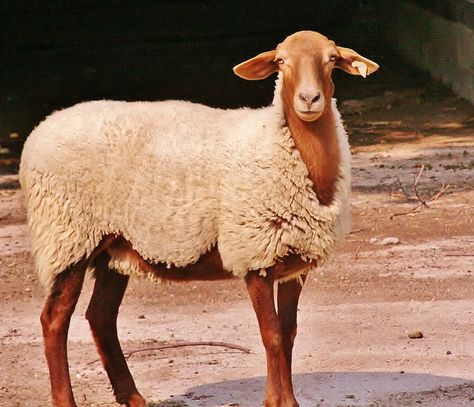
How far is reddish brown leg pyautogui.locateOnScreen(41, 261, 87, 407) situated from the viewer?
6863 millimetres

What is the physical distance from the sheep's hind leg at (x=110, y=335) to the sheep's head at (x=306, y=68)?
4.28 feet

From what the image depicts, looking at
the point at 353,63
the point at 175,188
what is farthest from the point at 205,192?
the point at 353,63

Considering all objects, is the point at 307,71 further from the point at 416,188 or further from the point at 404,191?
the point at 416,188

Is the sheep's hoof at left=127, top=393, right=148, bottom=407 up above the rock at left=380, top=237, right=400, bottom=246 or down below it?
above

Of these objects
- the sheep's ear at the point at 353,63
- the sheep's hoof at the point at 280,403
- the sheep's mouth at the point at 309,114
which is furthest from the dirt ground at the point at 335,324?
the sheep's ear at the point at 353,63

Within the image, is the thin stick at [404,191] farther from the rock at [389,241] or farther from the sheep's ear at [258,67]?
the sheep's ear at [258,67]

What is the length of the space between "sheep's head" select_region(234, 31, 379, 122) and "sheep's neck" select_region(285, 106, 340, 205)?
0.09 meters

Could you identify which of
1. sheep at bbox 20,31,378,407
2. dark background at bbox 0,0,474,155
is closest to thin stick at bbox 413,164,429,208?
dark background at bbox 0,0,474,155

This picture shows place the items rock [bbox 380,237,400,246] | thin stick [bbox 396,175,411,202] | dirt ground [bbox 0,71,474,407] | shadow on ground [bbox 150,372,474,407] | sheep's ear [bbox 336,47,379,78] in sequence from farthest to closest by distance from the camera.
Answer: thin stick [bbox 396,175,411,202] < rock [bbox 380,237,400,246] < dirt ground [bbox 0,71,474,407] < shadow on ground [bbox 150,372,474,407] < sheep's ear [bbox 336,47,379,78]

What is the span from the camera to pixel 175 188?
670cm

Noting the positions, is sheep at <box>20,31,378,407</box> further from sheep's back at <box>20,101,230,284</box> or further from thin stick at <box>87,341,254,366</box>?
thin stick at <box>87,341,254,366</box>

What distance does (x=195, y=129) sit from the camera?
22.4ft

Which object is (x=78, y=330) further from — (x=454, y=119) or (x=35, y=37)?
(x=35, y=37)

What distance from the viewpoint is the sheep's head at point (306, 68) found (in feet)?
21.0
